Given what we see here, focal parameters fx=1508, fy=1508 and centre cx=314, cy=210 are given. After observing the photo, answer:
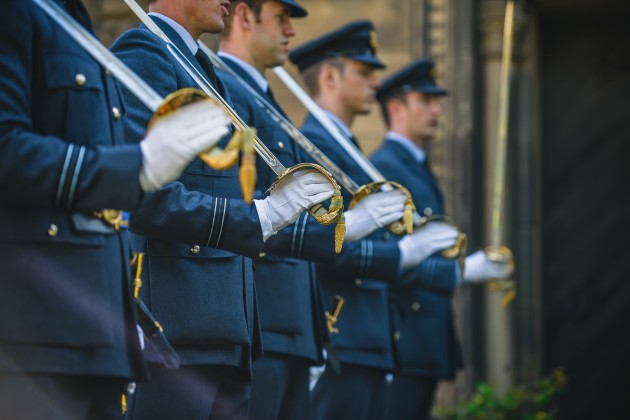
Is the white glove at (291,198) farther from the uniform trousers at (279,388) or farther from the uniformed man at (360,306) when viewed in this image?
the uniformed man at (360,306)

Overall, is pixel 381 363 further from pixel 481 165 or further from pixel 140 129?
pixel 481 165

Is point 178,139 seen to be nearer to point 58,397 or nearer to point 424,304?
point 58,397

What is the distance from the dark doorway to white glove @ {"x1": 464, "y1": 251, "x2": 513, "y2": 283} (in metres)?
2.57

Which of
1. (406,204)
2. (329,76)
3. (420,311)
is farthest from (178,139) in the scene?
(420,311)

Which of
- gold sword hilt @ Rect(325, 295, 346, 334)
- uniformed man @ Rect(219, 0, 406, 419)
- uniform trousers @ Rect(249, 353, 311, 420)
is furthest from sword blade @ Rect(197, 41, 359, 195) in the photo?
uniform trousers @ Rect(249, 353, 311, 420)

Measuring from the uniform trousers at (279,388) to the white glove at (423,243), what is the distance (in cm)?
138

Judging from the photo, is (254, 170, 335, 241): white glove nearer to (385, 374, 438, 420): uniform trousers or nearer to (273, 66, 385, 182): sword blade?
(273, 66, 385, 182): sword blade

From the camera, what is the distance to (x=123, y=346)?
3.78 m

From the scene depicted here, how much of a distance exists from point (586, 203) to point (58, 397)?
753 centimetres

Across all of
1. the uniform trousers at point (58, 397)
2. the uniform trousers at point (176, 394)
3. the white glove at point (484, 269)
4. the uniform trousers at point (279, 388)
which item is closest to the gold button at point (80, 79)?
the uniform trousers at point (58, 397)

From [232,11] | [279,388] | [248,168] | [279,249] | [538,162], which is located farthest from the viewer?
[538,162]

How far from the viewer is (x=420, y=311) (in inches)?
306

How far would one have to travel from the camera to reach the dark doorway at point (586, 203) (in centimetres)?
1055

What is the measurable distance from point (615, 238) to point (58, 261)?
7.48 metres
